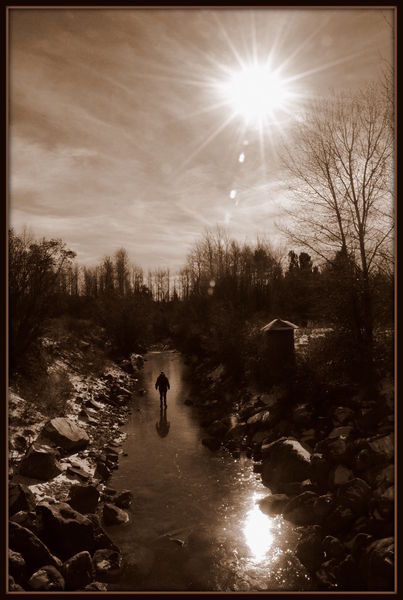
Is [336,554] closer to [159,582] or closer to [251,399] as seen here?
[159,582]

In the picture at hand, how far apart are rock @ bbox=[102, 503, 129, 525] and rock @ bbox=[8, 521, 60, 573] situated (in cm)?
177

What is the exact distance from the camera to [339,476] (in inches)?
326

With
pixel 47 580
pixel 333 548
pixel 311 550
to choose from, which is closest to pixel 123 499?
pixel 47 580

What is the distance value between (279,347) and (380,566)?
33.8 feet

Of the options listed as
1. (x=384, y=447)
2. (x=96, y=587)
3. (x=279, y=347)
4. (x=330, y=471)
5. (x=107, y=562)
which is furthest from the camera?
(x=279, y=347)

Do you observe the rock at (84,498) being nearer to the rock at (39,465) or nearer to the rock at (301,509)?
the rock at (39,465)

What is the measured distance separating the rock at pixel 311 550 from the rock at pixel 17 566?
4547mm

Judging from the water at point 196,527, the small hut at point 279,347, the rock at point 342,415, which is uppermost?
the small hut at point 279,347

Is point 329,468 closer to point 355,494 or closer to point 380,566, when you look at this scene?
point 355,494

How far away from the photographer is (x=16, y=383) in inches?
515

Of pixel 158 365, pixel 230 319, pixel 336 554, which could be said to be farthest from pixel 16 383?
pixel 158 365

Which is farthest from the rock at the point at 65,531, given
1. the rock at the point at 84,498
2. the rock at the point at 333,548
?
the rock at the point at 333,548

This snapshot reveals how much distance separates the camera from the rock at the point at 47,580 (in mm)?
5938

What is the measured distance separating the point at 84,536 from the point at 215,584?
246 cm
